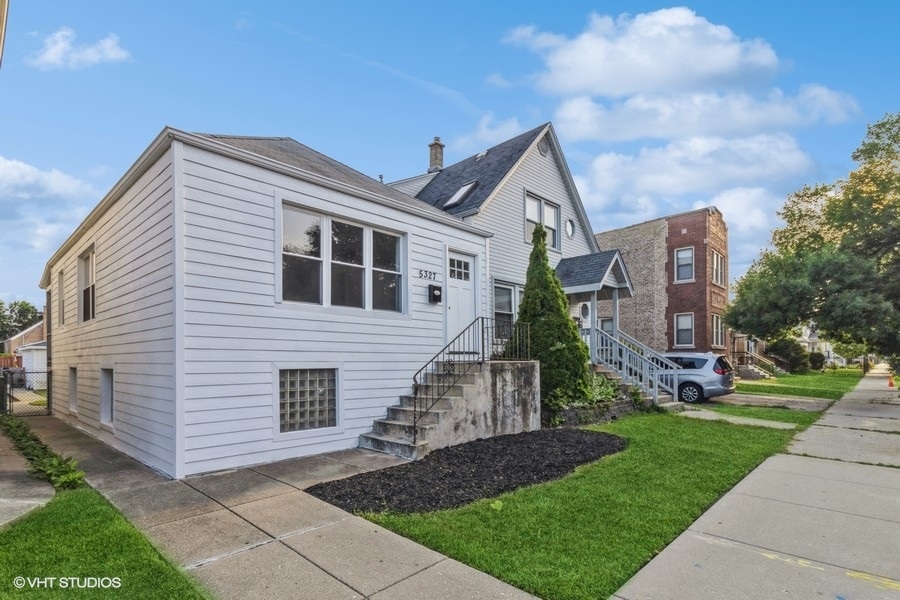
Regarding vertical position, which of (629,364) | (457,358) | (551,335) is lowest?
(629,364)

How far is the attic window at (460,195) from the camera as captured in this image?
1247 cm

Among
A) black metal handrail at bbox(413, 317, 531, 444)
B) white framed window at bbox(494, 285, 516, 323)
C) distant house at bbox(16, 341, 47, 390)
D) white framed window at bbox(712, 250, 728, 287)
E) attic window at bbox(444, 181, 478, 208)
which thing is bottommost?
distant house at bbox(16, 341, 47, 390)

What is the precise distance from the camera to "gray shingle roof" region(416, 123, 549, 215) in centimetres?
1211

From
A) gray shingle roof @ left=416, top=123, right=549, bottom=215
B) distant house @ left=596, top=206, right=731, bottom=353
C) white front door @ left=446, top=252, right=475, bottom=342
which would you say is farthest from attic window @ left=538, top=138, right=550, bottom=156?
distant house @ left=596, top=206, right=731, bottom=353

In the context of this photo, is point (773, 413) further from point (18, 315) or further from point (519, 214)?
point (18, 315)

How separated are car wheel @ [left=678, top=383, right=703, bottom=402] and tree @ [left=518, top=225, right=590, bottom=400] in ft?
19.1

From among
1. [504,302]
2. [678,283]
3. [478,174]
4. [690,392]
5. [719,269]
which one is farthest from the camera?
[719,269]

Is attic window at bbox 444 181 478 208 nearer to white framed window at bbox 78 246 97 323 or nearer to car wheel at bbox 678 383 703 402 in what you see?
white framed window at bbox 78 246 97 323

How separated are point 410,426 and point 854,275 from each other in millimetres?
14517

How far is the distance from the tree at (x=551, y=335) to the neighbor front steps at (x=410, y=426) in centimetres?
238

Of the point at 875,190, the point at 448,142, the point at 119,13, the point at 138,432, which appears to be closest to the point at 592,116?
the point at 448,142

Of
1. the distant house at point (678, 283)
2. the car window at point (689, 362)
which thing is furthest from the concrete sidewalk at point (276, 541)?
the distant house at point (678, 283)

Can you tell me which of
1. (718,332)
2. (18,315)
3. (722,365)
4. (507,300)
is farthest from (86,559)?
(18,315)

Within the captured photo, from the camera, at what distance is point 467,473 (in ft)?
18.2
